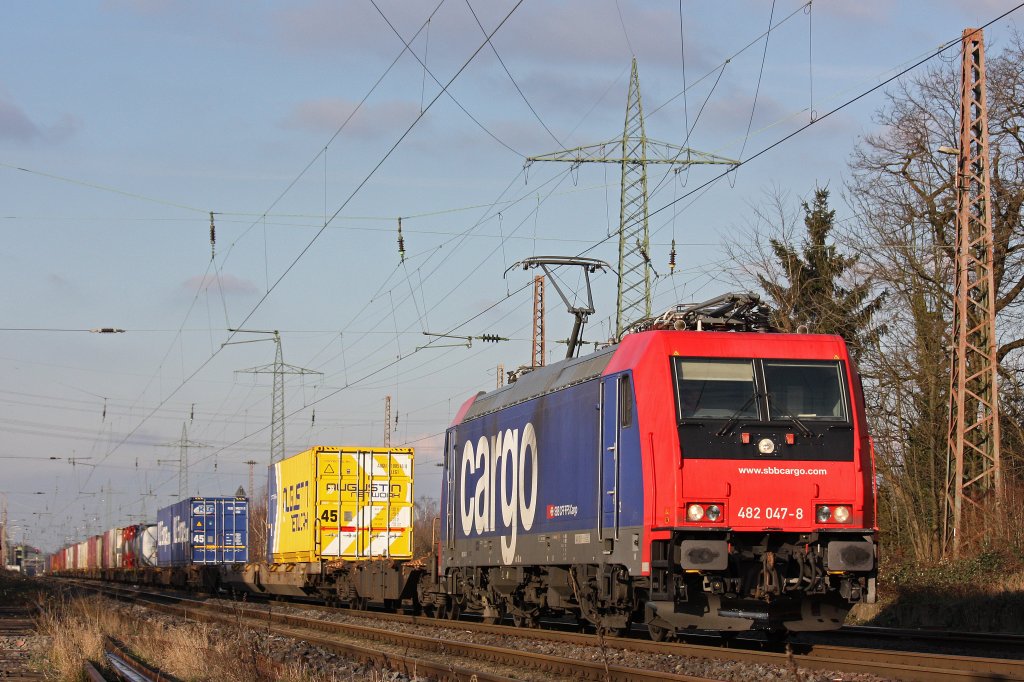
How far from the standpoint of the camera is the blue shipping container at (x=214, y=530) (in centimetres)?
4647

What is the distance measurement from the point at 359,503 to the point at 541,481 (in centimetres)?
1202

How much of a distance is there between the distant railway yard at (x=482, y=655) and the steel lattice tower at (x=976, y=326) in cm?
544

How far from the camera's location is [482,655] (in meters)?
17.1

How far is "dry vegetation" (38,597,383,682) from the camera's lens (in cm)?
1445

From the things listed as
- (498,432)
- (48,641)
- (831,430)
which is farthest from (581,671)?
(48,641)

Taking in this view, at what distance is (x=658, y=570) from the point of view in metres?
14.5

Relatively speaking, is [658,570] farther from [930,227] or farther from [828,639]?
[930,227]

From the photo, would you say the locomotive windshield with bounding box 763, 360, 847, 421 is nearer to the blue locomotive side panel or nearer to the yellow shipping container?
the blue locomotive side panel

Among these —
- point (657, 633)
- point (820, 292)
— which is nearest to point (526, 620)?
point (657, 633)

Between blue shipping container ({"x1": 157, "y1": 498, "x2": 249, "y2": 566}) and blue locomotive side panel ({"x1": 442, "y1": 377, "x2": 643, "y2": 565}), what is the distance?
82.1 ft

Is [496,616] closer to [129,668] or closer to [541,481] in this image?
[541,481]

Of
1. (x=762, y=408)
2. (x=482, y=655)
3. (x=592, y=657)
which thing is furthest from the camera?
(x=482, y=655)

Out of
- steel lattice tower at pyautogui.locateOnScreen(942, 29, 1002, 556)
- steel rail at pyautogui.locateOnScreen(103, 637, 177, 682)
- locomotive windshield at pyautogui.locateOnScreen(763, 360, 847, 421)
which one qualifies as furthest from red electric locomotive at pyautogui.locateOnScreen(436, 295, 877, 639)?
steel lattice tower at pyautogui.locateOnScreen(942, 29, 1002, 556)

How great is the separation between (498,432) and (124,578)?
57.4 m
